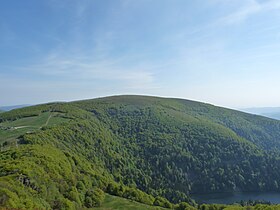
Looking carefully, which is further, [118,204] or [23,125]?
[23,125]

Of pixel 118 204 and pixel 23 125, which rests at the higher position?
pixel 23 125

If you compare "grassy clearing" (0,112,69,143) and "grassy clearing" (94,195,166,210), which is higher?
"grassy clearing" (0,112,69,143)

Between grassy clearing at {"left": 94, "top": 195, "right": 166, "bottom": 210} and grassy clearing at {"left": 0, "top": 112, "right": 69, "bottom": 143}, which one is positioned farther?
grassy clearing at {"left": 0, "top": 112, "right": 69, "bottom": 143}

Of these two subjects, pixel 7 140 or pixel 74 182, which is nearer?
pixel 74 182

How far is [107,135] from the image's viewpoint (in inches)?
7810

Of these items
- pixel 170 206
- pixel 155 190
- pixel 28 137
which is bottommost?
pixel 155 190

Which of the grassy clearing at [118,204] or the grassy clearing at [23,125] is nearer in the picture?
the grassy clearing at [118,204]

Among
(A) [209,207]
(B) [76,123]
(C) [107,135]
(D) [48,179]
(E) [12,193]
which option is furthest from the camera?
(C) [107,135]

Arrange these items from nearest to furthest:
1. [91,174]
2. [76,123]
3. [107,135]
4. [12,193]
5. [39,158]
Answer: [12,193] → [39,158] → [91,174] → [76,123] → [107,135]

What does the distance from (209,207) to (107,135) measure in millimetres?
99310

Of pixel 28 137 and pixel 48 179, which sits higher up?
pixel 28 137

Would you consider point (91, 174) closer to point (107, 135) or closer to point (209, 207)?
point (209, 207)

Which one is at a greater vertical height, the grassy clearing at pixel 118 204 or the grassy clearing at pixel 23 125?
the grassy clearing at pixel 23 125

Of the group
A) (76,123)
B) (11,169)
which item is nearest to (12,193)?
(11,169)
